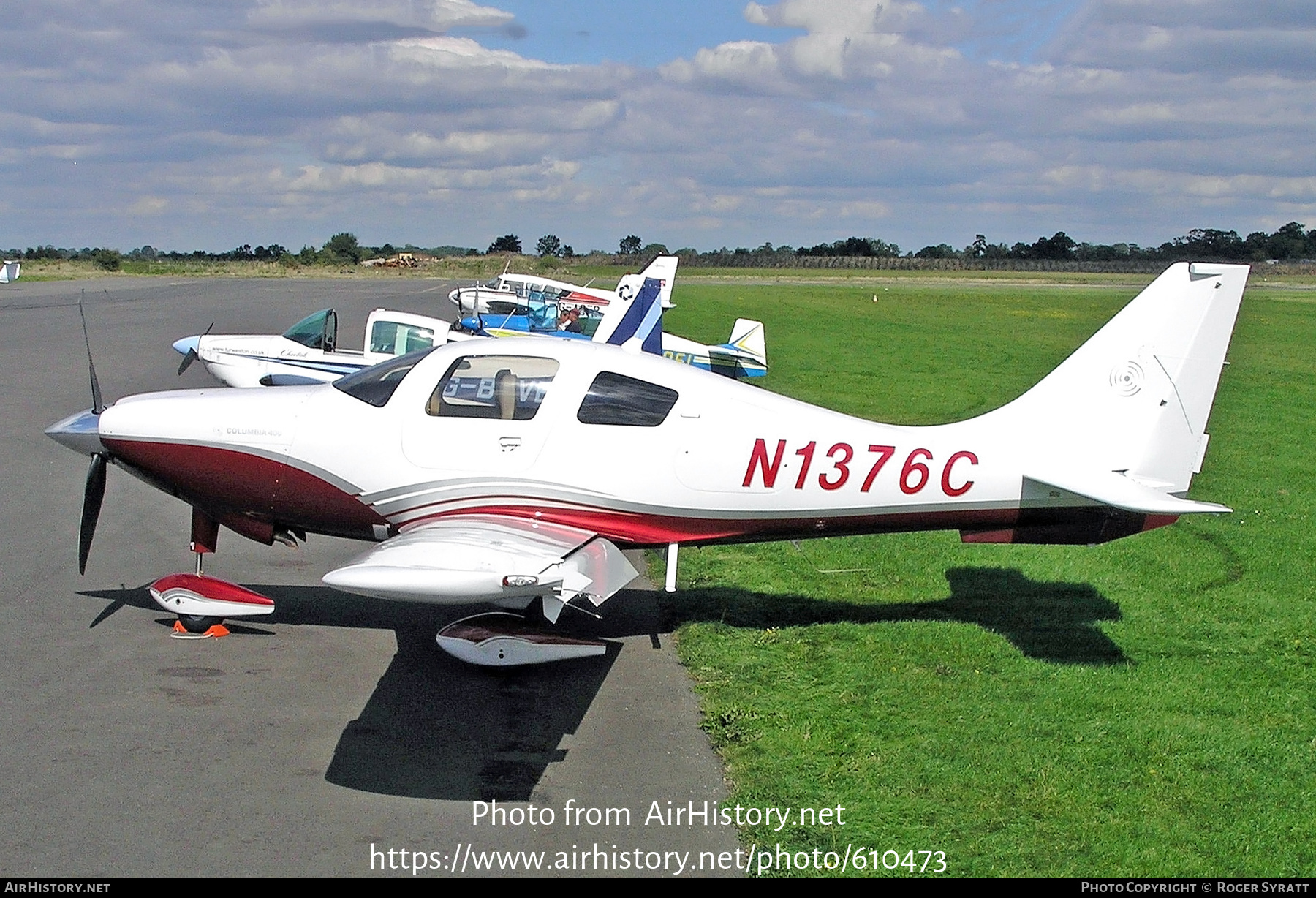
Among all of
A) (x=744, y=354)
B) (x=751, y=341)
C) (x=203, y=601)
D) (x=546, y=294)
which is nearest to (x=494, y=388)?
(x=203, y=601)

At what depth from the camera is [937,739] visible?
6.50m

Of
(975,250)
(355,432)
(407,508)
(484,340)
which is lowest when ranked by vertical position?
(407,508)

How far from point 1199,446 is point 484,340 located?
4.96 metres

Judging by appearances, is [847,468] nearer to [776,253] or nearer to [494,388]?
[494,388]

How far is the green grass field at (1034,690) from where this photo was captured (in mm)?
5461

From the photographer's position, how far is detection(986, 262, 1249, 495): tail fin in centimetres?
752

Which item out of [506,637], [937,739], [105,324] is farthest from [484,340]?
[105,324]

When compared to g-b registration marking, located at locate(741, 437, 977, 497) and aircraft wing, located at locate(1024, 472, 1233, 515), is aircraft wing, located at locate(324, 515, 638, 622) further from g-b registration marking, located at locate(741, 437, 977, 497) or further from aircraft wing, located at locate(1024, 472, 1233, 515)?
aircraft wing, located at locate(1024, 472, 1233, 515)

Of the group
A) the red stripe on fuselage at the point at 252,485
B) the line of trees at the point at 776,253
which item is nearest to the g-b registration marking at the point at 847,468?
the red stripe on fuselage at the point at 252,485

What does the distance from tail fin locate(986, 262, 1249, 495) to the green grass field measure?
4.82 feet

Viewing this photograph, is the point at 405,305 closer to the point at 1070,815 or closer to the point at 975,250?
the point at 1070,815

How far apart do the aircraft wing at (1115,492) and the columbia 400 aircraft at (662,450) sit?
0.03 m

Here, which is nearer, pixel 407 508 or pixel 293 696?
pixel 293 696

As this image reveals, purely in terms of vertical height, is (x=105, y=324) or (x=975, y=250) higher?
(x=975, y=250)
